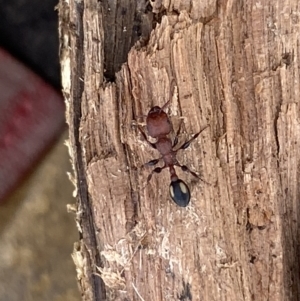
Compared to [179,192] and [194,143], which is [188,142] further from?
[179,192]

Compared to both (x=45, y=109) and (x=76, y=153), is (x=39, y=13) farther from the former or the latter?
(x=76, y=153)

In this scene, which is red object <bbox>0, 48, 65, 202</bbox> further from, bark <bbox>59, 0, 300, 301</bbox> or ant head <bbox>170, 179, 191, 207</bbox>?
ant head <bbox>170, 179, 191, 207</bbox>

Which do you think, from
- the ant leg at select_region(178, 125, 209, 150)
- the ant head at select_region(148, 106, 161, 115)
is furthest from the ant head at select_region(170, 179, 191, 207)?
the ant head at select_region(148, 106, 161, 115)

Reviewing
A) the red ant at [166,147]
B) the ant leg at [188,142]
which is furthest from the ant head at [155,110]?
the ant leg at [188,142]

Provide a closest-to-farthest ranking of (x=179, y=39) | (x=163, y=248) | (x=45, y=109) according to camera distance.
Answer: (x=179, y=39), (x=163, y=248), (x=45, y=109)

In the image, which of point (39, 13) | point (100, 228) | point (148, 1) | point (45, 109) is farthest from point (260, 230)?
point (39, 13)

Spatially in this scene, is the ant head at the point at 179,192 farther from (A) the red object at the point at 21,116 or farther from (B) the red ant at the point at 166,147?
(A) the red object at the point at 21,116
